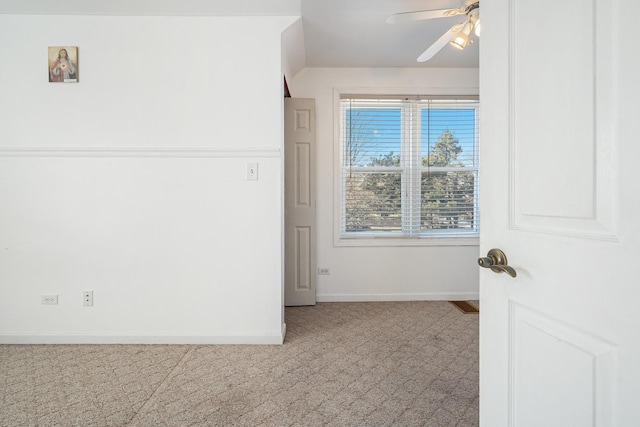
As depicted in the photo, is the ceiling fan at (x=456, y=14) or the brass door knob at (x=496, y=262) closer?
the brass door knob at (x=496, y=262)

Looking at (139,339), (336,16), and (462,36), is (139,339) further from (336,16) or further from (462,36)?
(462,36)

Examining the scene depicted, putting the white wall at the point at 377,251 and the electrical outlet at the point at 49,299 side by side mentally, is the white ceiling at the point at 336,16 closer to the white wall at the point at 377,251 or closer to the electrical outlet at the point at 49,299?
the white wall at the point at 377,251

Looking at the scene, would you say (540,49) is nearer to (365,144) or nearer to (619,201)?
(619,201)

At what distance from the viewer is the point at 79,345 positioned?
7.86 feet

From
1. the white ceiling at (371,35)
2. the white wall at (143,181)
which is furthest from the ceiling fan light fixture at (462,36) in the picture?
the white wall at (143,181)

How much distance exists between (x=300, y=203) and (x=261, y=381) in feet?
5.95

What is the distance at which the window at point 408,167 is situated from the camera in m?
3.49

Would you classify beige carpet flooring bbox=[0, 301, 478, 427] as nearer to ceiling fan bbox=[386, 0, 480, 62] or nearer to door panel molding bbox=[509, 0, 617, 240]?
door panel molding bbox=[509, 0, 617, 240]


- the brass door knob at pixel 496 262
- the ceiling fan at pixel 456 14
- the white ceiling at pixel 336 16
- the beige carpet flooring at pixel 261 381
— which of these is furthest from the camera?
the white ceiling at pixel 336 16

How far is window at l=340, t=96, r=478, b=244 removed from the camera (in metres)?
3.49

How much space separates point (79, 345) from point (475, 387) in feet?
8.86

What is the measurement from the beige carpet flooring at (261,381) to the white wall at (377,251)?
0.77m

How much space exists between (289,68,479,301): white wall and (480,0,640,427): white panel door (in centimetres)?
248

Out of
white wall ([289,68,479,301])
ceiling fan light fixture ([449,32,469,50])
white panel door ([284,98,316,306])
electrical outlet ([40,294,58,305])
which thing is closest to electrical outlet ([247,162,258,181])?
white panel door ([284,98,316,306])
